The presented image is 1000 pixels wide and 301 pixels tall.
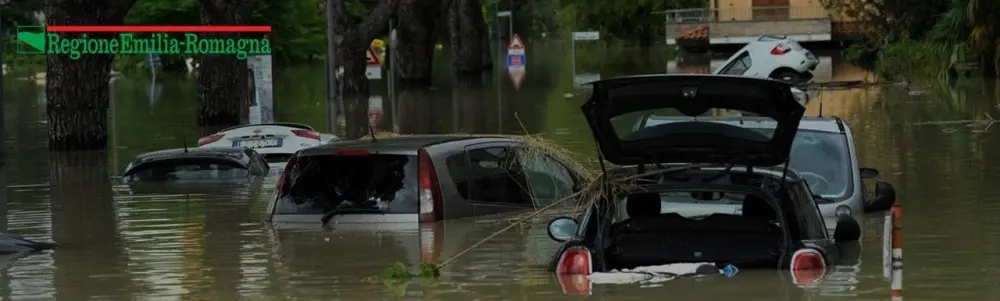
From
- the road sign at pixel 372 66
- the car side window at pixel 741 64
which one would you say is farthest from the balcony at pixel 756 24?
the car side window at pixel 741 64

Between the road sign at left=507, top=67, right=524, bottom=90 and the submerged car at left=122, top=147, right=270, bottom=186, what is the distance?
32836mm

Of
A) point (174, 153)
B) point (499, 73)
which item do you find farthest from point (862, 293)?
point (499, 73)

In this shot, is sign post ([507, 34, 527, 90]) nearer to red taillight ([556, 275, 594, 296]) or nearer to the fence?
the fence

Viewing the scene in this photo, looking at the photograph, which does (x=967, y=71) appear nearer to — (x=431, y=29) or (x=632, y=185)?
(x=431, y=29)

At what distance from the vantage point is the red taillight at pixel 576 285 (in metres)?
10.6

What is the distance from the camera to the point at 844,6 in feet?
207

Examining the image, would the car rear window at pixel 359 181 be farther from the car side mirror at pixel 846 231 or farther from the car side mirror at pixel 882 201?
the car side mirror at pixel 846 231

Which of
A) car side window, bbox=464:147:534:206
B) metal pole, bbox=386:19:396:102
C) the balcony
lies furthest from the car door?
the balcony

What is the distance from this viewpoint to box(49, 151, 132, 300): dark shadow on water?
12859 mm

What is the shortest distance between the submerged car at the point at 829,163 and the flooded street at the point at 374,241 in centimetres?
28

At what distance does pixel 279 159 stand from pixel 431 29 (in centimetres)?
3064

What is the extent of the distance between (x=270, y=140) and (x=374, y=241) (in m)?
14.1

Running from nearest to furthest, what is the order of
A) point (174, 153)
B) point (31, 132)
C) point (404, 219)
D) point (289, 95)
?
point (404, 219) < point (174, 153) < point (31, 132) < point (289, 95)

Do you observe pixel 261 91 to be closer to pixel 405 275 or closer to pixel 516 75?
pixel 405 275
